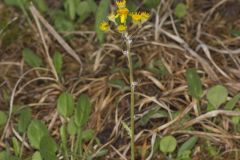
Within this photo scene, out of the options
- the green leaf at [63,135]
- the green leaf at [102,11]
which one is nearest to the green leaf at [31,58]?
the green leaf at [102,11]

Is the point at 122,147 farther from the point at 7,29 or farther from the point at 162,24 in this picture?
the point at 7,29

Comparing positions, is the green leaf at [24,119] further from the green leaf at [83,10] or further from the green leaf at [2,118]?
the green leaf at [83,10]

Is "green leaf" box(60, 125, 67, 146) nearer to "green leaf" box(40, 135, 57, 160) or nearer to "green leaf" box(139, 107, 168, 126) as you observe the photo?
"green leaf" box(40, 135, 57, 160)

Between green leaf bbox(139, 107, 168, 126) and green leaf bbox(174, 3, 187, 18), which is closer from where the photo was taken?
green leaf bbox(139, 107, 168, 126)

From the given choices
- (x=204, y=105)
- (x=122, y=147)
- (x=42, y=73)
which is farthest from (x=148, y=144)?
(x=42, y=73)

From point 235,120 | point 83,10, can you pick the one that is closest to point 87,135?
point 235,120

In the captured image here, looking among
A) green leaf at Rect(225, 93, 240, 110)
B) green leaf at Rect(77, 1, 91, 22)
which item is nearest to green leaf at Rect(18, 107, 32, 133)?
green leaf at Rect(77, 1, 91, 22)
